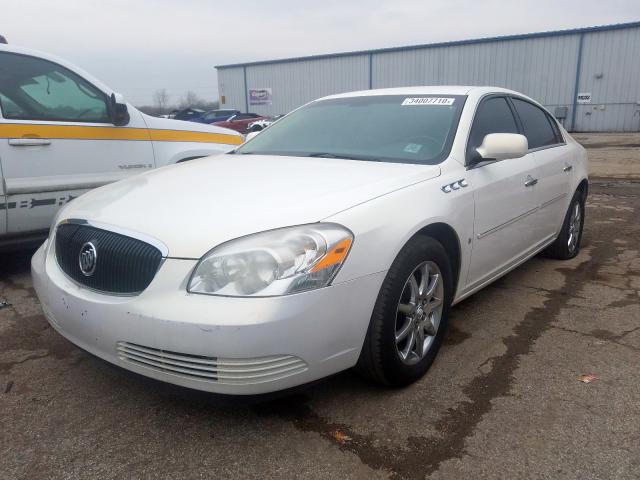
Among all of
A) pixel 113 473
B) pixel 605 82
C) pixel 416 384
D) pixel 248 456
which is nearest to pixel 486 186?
pixel 416 384

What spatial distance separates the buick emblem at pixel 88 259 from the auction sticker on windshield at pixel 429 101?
2.10 meters

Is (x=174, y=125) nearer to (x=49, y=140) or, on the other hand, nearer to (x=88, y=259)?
(x=49, y=140)

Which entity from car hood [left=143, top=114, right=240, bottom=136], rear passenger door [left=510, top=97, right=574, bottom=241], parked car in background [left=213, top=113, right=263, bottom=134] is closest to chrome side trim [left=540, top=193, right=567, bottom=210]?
rear passenger door [left=510, top=97, right=574, bottom=241]

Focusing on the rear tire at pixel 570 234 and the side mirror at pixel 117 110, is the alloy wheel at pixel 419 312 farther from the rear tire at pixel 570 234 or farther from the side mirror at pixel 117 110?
the side mirror at pixel 117 110

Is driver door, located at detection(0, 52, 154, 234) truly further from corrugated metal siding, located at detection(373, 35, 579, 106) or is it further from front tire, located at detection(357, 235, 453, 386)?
corrugated metal siding, located at detection(373, 35, 579, 106)

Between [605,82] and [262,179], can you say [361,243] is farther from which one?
[605,82]

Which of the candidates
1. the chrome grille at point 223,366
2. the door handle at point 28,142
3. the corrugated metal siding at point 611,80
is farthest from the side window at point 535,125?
the corrugated metal siding at point 611,80

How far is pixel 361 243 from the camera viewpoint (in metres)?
2.15

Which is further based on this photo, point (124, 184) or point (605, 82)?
point (605, 82)

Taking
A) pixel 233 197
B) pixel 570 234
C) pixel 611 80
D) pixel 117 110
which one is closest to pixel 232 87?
pixel 611 80

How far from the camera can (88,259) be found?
2.25 meters

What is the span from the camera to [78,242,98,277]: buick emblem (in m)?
2.23

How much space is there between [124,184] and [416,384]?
182 cm

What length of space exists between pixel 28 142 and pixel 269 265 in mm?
2850
